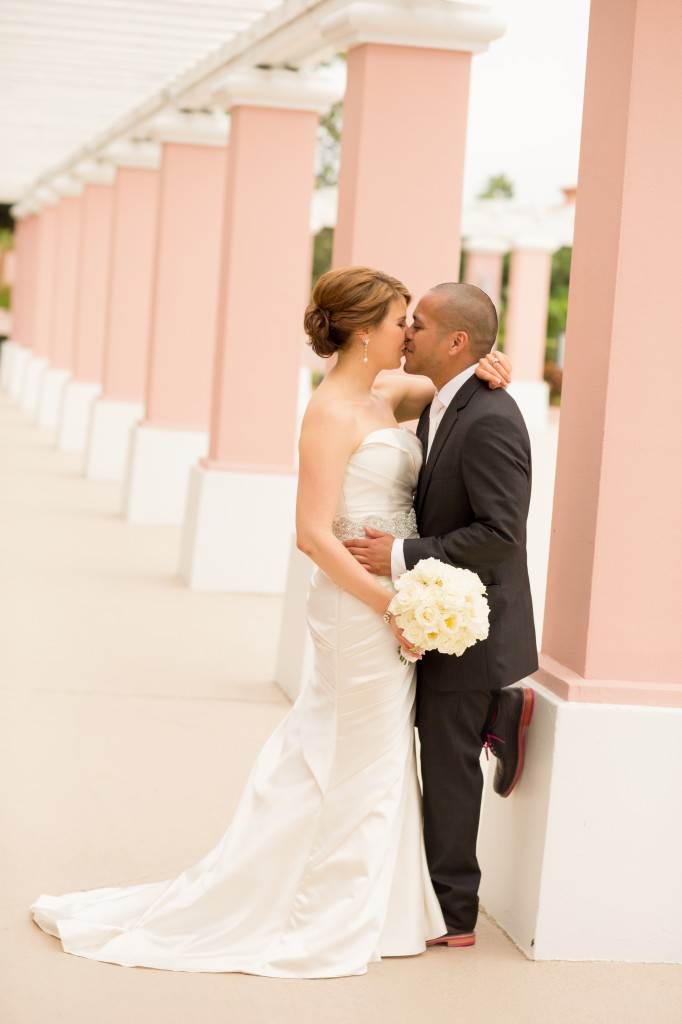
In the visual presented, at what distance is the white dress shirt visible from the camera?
4.05 metres

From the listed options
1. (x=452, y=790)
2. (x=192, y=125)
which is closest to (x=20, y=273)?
(x=192, y=125)

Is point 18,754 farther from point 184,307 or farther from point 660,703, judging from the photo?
point 184,307

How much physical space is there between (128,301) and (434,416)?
1191 centimetres

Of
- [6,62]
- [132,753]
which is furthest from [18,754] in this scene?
[6,62]

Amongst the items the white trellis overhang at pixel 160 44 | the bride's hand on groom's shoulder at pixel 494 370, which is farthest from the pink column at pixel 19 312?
the bride's hand on groom's shoulder at pixel 494 370

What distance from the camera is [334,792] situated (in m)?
4.10

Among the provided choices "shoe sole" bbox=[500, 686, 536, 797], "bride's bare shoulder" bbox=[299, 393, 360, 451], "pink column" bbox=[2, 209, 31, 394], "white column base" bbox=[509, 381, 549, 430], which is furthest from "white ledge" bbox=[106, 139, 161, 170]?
"white column base" bbox=[509, 381, 549, 430]

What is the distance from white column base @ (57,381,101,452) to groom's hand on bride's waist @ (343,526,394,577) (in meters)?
15.1

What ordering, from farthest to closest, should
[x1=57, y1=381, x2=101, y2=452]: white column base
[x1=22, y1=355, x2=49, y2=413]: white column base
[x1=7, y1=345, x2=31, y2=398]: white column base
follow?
1. [x1=7, y1=345, x2=31, y2=398]: white column base
2. [x1=22, y1=355, x2=49, y2=413]: white column base
3. [x1=57, y1=381, x2=101, y2=452]: white column base

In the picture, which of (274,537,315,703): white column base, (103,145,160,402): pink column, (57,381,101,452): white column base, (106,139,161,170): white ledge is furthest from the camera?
(57,381,101,452): white column base

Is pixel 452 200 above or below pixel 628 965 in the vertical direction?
above

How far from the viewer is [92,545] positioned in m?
11.8

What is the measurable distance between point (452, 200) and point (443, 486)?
3307 mm

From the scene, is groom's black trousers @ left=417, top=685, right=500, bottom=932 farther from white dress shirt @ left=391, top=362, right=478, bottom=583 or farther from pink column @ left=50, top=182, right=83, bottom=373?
pink column @ left=50, top=182, right=83, bottom=373
